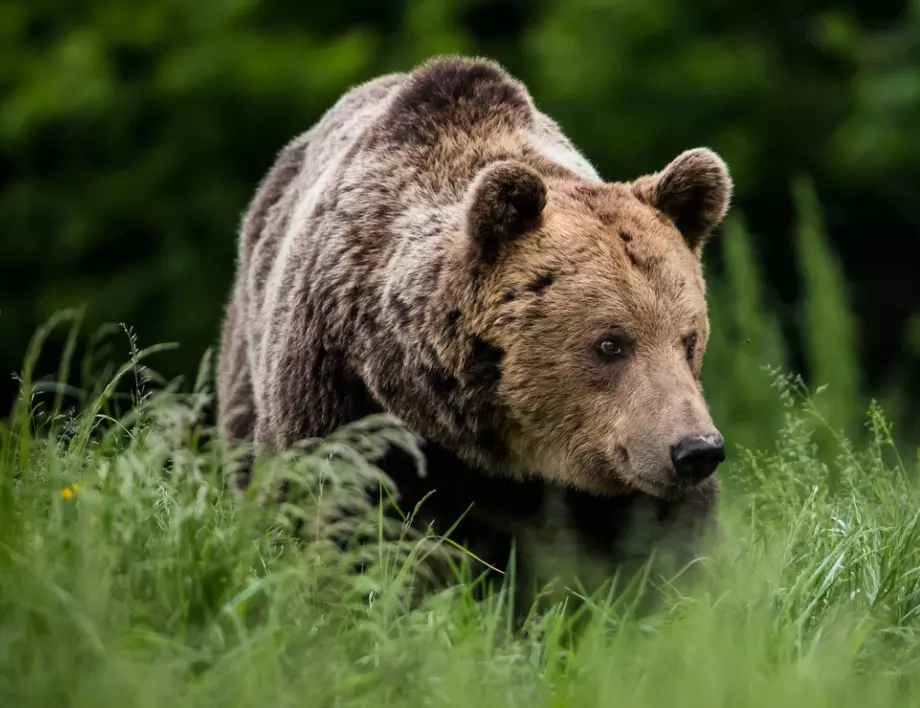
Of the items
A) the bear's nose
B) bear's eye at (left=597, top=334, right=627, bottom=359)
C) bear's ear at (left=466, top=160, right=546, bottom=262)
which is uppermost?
bear's ear at (left=466, top=160, right=546, bottom=262)

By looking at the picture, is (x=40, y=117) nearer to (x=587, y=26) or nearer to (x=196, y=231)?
(x=196, y=231)

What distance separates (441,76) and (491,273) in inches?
40.1

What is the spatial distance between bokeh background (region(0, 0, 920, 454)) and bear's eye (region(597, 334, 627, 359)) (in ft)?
31.5

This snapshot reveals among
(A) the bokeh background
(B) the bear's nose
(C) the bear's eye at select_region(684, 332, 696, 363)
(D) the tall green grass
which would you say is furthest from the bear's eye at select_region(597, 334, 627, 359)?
(A) the bokeh background

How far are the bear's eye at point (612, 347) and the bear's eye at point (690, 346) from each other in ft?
0.75

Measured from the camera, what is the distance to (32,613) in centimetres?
294

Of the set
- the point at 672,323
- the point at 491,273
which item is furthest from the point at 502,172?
the point at 672,323

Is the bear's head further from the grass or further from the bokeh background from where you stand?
the bokeh background

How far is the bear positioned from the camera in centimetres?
439

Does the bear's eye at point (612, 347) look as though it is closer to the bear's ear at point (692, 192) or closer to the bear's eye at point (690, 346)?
the bear's eye at point (690, 346)

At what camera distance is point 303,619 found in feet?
10.4

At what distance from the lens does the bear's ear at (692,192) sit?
475 centimetres

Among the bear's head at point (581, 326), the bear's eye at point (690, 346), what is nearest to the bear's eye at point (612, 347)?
the bear's head at point (581, 326)

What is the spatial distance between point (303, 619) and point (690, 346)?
1822 millimetres
